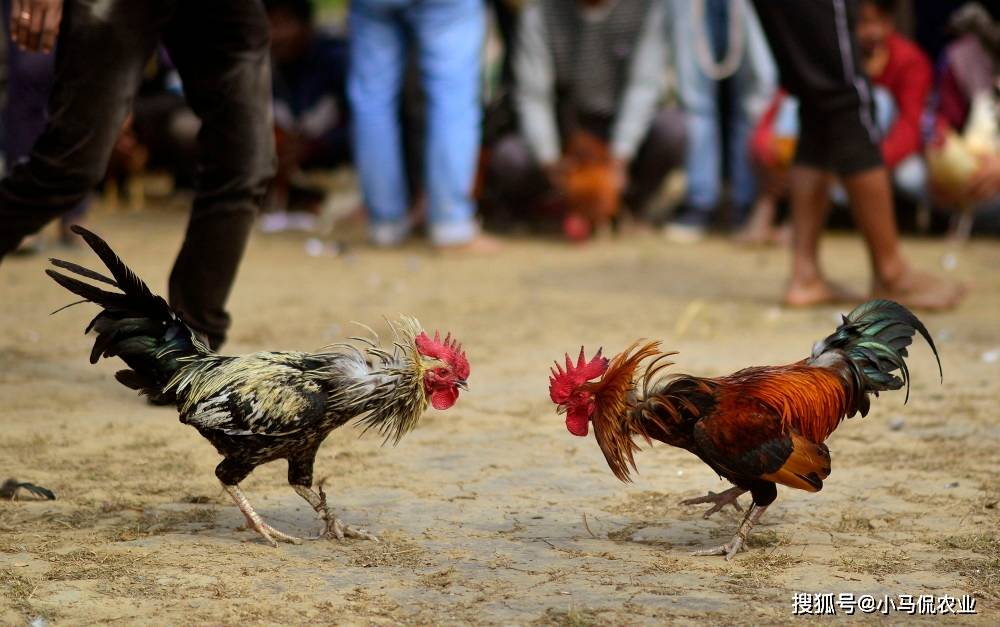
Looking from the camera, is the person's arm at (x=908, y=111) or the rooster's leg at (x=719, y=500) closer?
the rooster's leg at (x=719, y=500)

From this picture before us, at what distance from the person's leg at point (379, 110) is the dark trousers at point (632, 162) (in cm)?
77

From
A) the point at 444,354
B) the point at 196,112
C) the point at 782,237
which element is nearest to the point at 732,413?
the point at 444,354

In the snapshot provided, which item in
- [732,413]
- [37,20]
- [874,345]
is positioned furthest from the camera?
[37,20]

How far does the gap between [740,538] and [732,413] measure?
36 cm

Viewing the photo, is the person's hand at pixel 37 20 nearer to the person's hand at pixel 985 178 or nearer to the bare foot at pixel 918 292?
the bare foot at pixel 918 292

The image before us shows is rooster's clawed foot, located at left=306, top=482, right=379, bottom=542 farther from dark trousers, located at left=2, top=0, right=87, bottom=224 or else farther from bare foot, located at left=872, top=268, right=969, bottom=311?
dark trousers, located at left=2, top=0, right=87, bottom=224

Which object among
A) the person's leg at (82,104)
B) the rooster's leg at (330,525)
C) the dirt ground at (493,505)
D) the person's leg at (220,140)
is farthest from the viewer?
the person's leg at (220,140)

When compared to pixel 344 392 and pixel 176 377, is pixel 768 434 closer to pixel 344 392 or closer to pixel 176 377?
pixel 344 392

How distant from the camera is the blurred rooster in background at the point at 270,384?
3.33 metres

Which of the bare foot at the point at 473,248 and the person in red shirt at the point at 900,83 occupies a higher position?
the person in red shirt at the point at 900,83

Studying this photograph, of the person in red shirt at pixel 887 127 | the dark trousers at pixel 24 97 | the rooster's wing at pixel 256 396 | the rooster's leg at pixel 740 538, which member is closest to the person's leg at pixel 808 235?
the person in red shirt at pixel 887 127

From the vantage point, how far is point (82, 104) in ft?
13.3

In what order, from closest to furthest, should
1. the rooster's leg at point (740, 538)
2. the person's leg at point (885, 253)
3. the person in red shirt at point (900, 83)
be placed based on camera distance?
the rooster's leg at point (740, 538), the person's leg at point (885, 253), the person in red shirt at point (900, 83)

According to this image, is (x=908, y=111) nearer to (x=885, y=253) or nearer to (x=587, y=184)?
(x=587, y=184)
